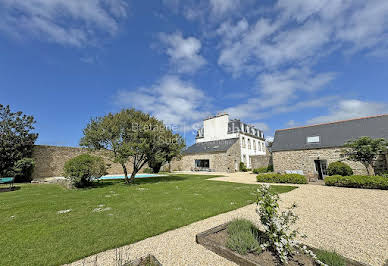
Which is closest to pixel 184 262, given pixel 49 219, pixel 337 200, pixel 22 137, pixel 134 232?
pixel 134 232

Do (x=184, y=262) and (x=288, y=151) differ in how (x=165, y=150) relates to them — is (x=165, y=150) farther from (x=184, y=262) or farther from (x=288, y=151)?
(x=288, y=151)

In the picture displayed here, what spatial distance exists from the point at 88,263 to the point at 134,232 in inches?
40.0

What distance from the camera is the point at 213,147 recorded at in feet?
73.6

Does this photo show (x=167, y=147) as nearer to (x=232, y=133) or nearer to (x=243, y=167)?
(x=243, y=167)

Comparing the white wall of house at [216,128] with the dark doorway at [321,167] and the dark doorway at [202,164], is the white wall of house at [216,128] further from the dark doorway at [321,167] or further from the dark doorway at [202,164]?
the dark doorway at [321,167]

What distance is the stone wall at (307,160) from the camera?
1163cm

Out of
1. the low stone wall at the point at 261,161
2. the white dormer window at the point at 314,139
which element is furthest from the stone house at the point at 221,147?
the white dormer window at the point at 314,139

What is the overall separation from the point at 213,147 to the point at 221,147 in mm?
1425

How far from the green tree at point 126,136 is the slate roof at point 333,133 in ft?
36.3

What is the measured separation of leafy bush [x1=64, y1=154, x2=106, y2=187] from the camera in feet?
29.0

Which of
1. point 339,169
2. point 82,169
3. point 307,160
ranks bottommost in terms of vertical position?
point 339,169

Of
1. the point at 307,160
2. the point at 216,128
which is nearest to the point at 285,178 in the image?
the point at 307,160

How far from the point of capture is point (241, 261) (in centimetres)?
234

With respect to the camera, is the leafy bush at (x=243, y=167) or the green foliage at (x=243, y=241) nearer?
the green foliage at (x=243, y=241)
